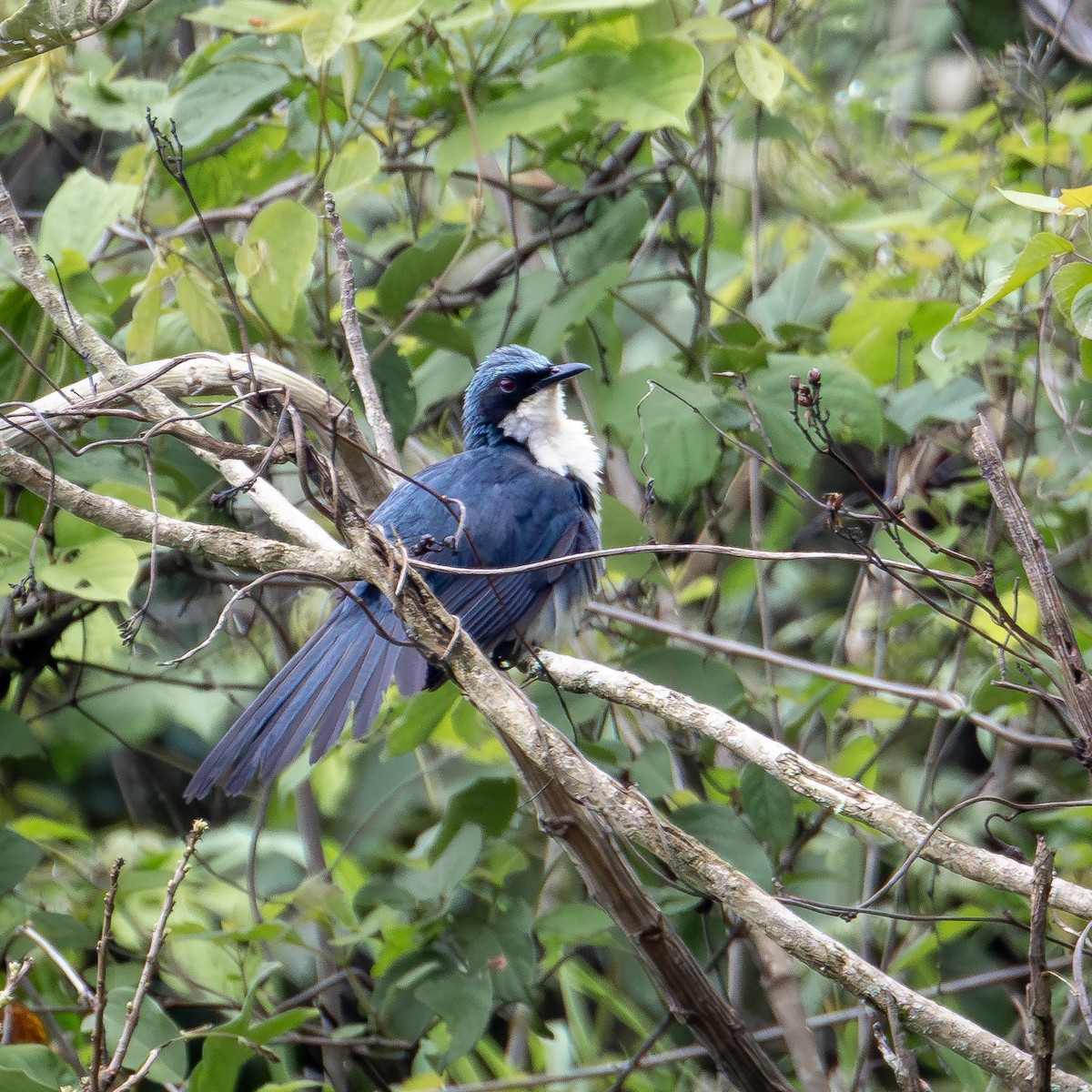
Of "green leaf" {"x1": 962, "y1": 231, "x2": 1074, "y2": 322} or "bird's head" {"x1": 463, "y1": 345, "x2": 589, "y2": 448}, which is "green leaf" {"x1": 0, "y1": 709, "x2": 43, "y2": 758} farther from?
"green leaf" {"x1": 962, "y1": 231, "x2": 1074, "y2": 322}

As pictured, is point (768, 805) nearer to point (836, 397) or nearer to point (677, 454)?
point (677, 454)

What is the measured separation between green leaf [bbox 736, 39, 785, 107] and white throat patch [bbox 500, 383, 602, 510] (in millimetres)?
1193

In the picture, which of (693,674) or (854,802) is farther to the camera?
(693,674)

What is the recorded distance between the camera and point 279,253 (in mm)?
3004

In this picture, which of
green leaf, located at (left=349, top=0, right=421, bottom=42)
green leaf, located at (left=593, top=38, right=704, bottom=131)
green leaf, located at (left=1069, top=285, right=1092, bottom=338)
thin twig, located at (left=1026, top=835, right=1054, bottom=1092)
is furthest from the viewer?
green leaf, located at (left=593, top=38, right=704, bottom=131)

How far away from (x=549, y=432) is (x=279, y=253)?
4.23 feet

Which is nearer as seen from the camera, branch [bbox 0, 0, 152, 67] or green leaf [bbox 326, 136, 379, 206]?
branch [bbox 0, 0, 152, 67]

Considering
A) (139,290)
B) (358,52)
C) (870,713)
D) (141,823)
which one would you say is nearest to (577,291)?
(358,52)

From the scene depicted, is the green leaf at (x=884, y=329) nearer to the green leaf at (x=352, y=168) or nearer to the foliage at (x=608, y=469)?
the foliage at (x=608, y=469)

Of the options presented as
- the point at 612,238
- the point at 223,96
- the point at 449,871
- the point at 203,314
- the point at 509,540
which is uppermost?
the point at 223,96

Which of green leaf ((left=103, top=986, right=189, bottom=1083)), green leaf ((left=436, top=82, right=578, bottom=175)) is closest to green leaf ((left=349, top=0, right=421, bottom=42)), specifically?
green leaf ((left=436, top=82, right=578, bottom=175))

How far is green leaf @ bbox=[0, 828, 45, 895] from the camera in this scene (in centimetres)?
301

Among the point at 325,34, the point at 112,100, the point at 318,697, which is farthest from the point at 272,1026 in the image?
the point at 112,100

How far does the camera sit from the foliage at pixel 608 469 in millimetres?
3133
